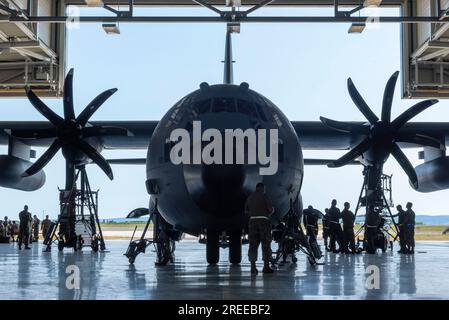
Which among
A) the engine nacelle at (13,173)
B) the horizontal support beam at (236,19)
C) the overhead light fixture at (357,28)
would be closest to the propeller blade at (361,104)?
the overhead light fixture at (357,28)

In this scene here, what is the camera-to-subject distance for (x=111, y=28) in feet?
51.5

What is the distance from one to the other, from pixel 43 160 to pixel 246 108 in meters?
7.88

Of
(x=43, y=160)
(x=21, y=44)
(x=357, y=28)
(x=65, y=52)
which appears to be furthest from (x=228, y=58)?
(x=65, y=52)

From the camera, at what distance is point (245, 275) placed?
33.5 ft

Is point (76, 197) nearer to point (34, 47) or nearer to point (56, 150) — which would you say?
point (56, 150)

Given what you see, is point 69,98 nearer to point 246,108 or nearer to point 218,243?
point 218,243

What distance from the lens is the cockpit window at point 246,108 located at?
11312 millimetres

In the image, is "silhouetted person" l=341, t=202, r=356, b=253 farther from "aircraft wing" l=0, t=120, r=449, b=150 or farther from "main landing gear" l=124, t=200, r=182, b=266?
"main landing gear" l=124, t=200, r=182, b=266

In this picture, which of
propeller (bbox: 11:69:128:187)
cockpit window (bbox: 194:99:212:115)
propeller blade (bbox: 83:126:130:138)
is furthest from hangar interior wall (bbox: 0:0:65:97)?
cockpit window (bbox: 194:99:212:115)

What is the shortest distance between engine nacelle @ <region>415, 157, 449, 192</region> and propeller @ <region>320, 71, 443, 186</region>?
6.52 ft

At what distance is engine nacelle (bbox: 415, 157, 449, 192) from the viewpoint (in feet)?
62.2

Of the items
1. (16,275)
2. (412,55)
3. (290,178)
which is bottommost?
(16,275)
